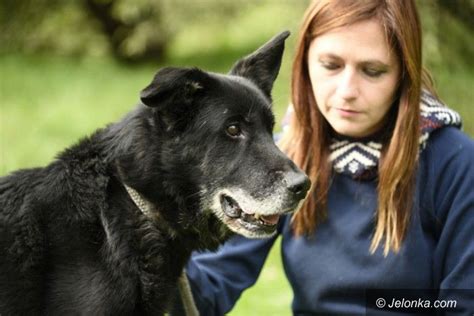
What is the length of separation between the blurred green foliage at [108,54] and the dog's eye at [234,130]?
13.6ft

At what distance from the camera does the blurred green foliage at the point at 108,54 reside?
292 inches

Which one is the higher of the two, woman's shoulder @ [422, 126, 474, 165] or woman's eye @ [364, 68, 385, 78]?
woman's eye @ [364, 68, 385, 78]

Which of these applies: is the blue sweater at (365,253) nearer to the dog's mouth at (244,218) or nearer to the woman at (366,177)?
the woman at (366,177)

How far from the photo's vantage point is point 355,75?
9.98 ft

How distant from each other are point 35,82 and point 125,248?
28.2ft

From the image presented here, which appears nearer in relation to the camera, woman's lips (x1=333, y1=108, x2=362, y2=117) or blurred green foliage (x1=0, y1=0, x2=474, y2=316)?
woman's lips (x1=333, y1=108, x2=362, y2=117)

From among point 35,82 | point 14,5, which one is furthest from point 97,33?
point 35,82

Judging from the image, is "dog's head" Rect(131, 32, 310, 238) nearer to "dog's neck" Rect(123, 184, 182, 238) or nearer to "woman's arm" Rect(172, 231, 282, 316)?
"dog's neck" Rect(123, 184, 182, 238)

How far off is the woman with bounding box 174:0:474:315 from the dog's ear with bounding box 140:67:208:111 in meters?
0.68

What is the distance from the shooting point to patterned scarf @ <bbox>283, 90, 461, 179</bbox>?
317 cm

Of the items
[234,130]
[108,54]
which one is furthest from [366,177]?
[108,54]

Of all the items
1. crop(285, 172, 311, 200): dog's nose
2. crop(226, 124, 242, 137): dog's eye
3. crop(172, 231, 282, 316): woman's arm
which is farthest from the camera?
crop(172, 231, 282, 316): woman's arm

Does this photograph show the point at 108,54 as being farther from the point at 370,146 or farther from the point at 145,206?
the point at 145,206

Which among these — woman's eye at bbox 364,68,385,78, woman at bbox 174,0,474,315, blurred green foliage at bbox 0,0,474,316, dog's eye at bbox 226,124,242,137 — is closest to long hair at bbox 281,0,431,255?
woman at bbox 174,0,474,315
